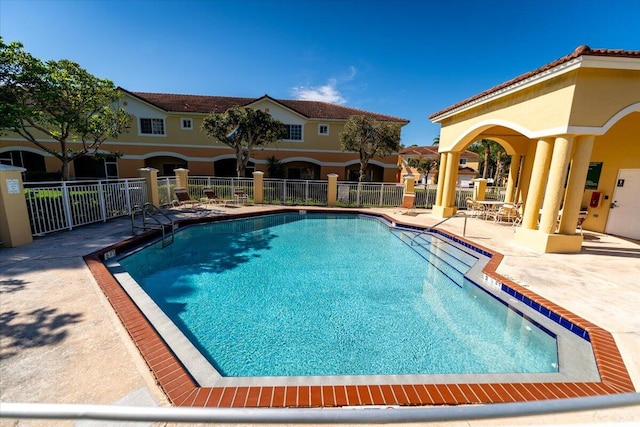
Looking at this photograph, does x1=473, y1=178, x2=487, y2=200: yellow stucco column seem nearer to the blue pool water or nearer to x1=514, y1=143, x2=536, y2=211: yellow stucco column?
x1=514, y1=143, x2=536, y2=211: yellow stucco column

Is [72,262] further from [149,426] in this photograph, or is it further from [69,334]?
[149,426]

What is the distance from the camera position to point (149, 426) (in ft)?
7.43

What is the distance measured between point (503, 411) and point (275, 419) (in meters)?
1.14

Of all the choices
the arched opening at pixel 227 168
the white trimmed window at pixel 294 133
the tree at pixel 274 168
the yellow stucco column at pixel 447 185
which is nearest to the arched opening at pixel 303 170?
the tree at pixel 274 168

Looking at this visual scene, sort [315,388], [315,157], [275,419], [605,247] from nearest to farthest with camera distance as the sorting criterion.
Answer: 1. [275,419]
2. [315,388]
3. [605,247]
4. [315,157]

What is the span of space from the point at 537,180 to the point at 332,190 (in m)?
10.0

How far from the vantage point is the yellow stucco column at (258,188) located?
15.8 metres

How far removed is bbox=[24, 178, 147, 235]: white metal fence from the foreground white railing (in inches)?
358

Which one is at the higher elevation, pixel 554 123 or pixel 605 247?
pixel 554 123

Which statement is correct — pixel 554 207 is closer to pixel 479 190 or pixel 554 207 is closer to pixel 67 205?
pixel 479 190

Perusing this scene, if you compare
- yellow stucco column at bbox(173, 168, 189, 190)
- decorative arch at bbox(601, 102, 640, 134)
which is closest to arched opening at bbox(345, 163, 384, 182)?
yellow stucco column at bbox(173, 168, 189, 190)

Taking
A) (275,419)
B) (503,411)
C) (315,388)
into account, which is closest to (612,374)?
(503,411)

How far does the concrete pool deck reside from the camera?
8.64 ft

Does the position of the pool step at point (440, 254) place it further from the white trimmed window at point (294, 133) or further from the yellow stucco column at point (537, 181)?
the white trimmed window at point (294, 133)
